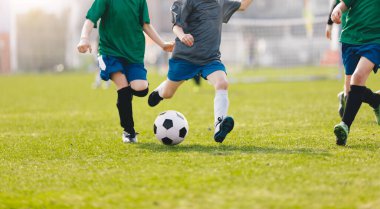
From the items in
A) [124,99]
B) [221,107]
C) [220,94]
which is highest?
[220,94]

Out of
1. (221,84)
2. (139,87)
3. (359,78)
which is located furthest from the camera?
(139,87)

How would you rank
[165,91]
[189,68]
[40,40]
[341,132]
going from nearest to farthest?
[341,132] → [189,68] → [165,91] → [40,40]

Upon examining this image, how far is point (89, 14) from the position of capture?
6285 millimetres

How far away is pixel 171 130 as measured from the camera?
5.99 metres

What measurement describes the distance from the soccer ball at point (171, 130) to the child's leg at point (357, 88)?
1496mm

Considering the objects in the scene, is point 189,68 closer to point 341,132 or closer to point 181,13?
point 181,13

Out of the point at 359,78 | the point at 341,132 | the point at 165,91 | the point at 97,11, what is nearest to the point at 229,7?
the point at 165,91

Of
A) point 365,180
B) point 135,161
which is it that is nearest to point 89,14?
point 135,161

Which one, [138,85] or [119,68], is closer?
[119,68]

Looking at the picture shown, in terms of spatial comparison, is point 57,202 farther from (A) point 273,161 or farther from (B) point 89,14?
(B) point 89,14

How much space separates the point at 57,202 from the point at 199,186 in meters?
0.86

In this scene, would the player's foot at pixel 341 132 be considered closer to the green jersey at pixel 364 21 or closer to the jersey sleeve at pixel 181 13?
the green jersey at pixel 364 21

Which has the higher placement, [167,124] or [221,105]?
[221,105]

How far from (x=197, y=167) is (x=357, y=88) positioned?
1.92m
